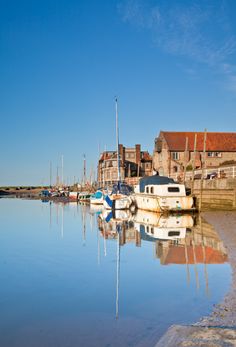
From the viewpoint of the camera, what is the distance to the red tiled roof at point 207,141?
68.4m

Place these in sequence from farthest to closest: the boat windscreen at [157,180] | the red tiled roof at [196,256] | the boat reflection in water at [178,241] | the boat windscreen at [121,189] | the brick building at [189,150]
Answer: the brick building at [189,150] < the boat windscreen at [121,189] < the boat windscreen at [157,180] < the boat reflection in water at [178,241] < the red tiled roof at [196,256]

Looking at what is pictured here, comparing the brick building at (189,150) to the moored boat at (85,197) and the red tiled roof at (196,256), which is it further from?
the red tiled roof at (196,256)

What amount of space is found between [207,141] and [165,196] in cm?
3803

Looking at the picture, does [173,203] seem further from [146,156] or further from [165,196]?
[146,156]

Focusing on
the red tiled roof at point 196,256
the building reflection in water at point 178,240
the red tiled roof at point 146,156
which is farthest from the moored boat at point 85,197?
the red tiled roof at point 196,256

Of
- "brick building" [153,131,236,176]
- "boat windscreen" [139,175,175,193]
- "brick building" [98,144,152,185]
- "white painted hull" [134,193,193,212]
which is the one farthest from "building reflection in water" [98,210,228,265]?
"brick building" [98,144,152,185]

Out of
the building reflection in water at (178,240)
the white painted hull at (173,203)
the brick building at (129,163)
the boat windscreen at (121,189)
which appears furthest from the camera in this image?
the brick building at (129,163)

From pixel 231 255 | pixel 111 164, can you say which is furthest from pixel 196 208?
pixel 111 164

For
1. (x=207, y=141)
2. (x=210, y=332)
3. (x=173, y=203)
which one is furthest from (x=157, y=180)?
(x=207, y=141)

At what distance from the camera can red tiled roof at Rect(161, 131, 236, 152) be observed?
6838 cm

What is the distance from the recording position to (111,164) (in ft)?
292

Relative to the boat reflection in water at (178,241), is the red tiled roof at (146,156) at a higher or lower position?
higher

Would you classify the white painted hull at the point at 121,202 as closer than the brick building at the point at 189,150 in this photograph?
Yes

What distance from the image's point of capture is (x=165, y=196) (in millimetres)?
34156
